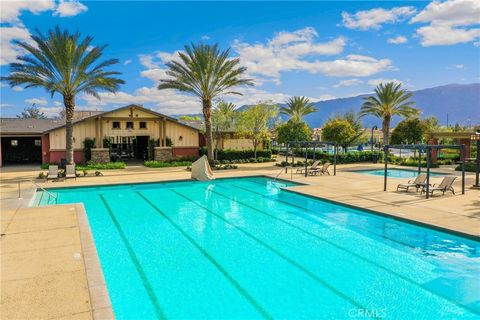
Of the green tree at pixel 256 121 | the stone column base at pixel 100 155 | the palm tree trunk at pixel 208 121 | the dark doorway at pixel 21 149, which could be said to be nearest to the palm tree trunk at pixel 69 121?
the stone column base at pixel 100 155

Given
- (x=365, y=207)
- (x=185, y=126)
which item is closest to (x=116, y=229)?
(x=365, y=207)

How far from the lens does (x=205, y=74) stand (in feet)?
85.8

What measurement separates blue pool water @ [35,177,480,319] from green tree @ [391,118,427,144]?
23347 millimetres

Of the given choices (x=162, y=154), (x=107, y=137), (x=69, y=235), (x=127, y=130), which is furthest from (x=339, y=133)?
(x=69, y=235)

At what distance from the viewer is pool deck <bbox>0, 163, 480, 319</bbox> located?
5.92m

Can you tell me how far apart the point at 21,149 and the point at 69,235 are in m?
28.0

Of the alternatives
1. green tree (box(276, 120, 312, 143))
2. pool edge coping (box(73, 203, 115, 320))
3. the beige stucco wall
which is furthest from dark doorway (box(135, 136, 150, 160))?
pool edge coping (box(73, 203, 115, 320))

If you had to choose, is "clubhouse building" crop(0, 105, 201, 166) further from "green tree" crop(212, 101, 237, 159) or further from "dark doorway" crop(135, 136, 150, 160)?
"green tree" crop(212, 101, 237, 159)

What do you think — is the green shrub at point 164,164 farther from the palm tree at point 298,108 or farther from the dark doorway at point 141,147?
the palm tree at point 298,108

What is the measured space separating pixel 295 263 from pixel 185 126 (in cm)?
2421

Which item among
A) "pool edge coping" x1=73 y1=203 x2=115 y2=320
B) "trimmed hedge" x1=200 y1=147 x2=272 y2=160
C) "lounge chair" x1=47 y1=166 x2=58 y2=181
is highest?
"trimmed hedge" x1=200 y1=147 x2=272 y2=160

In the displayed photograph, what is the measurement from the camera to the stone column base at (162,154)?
1190 inches

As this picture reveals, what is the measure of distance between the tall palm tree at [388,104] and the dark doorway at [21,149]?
31.5 meters

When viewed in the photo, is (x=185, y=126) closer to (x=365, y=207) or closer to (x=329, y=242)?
(x=365, y=207)
